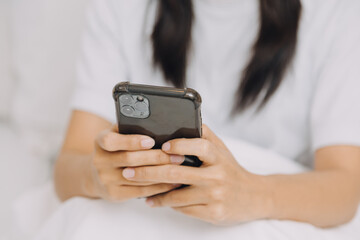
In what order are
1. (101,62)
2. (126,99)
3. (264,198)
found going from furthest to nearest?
(101,62) < (264,198) < (126,99)

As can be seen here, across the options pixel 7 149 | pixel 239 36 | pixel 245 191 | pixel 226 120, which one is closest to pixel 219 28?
pixel 239 36

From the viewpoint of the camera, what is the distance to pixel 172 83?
0.83 m

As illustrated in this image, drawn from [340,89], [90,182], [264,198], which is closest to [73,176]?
[90,182]

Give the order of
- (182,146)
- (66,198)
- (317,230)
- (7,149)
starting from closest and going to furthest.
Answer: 1. (182,146)
2. (317,230)
3. (66,198)
4. (7,149)

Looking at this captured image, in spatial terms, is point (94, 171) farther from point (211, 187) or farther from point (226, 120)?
point (226, 120)

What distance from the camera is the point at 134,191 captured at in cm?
59

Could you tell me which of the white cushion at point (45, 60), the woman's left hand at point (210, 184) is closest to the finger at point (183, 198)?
the woman's left hand at point (210, 184)

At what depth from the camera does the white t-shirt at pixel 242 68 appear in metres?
0.73

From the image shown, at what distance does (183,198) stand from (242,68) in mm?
327

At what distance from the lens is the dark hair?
0.76 metres

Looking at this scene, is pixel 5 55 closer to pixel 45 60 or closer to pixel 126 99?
pixel 45 60

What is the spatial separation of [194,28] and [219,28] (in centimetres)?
5

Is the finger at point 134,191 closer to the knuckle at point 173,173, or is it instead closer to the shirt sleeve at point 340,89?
the knuckle at point 173,173

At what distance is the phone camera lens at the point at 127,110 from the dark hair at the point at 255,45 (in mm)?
312
